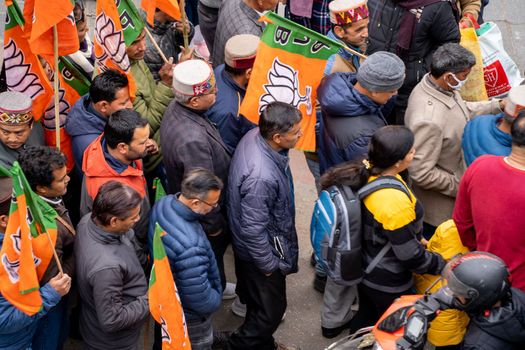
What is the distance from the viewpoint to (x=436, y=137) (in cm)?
491

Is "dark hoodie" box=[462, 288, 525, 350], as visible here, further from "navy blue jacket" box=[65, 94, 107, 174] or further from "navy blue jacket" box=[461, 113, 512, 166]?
"navy blue jacket" box=[65, 94, 107, 174]

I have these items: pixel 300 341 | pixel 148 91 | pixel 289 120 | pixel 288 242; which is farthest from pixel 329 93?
pixel 300 341

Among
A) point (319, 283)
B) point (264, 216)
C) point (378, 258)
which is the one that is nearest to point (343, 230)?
point (378, 258)

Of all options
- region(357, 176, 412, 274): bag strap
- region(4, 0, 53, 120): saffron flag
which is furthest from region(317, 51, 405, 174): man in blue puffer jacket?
region(4, 0, 53, 120): saffron flag

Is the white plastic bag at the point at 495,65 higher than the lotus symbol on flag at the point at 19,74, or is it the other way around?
the lotus symbol on flag at the point at 19,74

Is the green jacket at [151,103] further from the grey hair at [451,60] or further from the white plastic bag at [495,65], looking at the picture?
the white plastic bag at [495,65]

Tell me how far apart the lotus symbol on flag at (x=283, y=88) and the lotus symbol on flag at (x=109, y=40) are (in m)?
1.02

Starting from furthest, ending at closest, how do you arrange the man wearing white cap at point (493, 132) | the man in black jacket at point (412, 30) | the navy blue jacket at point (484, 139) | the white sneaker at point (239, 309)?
the man in black jacket at point (412, 30) → the white sneaker at point (239, 309) → the navy blue jacket at point (484, 139) → the man wearing white cap at point (493, 132)

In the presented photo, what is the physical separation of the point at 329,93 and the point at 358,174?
81 cm

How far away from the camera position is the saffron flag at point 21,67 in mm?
4887

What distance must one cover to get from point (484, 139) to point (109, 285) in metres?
2.42

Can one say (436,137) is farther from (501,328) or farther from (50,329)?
(50,329)

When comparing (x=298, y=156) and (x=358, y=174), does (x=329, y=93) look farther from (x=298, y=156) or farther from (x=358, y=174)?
(x=298, y=156)

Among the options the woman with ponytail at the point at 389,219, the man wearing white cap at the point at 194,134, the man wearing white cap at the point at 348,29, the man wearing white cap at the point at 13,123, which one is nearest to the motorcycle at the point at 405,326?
the woman with ponytail at the point at 389,219
